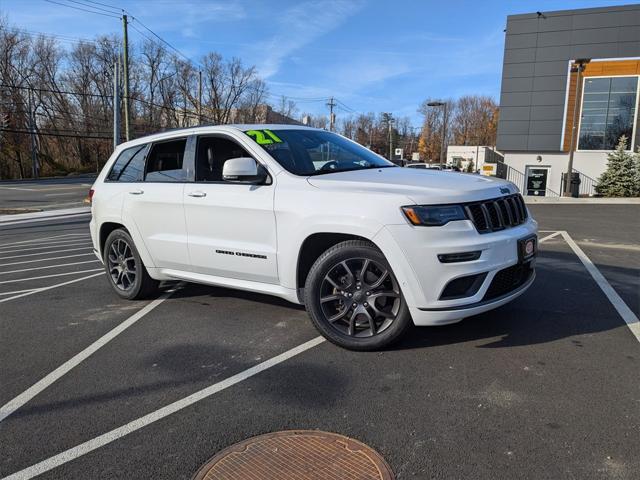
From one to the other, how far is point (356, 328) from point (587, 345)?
73.4 inches

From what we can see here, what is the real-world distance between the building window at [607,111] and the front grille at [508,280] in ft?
92.8

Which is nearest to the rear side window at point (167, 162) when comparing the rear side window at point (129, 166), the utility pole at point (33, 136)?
the rear side window at point (129, 166)

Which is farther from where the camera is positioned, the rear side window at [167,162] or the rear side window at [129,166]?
the rear side window at [129,166]

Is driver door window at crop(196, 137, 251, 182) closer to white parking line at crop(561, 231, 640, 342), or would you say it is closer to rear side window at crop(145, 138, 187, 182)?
rear side window at crop(145, 138, 187, 182)

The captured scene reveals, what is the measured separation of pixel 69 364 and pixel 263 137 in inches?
98.9

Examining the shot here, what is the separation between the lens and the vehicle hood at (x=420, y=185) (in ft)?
11.5

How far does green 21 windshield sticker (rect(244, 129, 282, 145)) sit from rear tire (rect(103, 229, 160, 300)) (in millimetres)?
1896

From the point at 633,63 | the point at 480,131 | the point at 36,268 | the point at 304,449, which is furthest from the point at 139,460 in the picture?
the point at 480,131

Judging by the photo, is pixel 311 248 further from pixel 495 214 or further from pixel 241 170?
pixel 495 214

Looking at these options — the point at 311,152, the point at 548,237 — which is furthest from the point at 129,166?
the point at 548,237

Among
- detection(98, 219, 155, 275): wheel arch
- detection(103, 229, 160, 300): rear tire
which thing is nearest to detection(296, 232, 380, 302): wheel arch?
detection(98, 219, 155, 275): wheel arch

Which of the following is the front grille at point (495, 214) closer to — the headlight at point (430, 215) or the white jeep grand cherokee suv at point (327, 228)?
the white jeep grand cherokee suv at point (327, 228)

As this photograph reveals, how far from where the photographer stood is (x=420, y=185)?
3699 millimetres

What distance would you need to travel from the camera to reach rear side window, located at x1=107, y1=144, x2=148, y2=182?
214 inches
